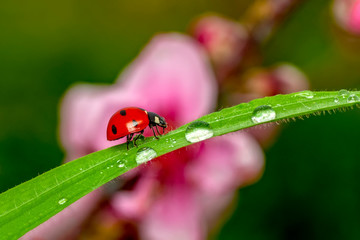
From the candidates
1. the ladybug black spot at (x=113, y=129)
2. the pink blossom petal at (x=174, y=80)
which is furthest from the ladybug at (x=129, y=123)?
the pink blossom petal at (x=174, y=80)

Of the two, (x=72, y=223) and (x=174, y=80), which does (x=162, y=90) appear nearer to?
(x=174, y=80)

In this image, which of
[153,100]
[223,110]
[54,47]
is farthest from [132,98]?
[54,47]

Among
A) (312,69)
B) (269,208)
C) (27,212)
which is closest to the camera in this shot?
(27,212)

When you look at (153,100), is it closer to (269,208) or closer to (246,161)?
(246,161)

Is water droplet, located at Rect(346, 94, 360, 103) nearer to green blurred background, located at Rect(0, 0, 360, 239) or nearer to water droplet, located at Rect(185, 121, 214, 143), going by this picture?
water droplet, located at Rect(185, 121, 214, 143)

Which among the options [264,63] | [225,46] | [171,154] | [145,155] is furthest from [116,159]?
[264,63]

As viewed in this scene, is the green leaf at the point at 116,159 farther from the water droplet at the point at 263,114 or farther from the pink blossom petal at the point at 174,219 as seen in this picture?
the pink blossom petal at the point at 174,219

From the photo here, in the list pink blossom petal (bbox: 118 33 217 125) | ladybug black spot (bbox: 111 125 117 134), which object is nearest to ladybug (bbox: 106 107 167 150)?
ladybug black spot (bbox: 111 125 117 134)
